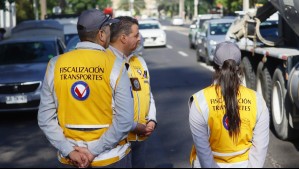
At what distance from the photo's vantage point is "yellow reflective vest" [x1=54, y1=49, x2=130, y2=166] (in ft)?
11.2

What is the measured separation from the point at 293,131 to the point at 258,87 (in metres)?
2.50

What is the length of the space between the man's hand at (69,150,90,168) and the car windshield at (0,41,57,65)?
8.68 metres

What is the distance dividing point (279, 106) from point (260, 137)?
5.48 meters

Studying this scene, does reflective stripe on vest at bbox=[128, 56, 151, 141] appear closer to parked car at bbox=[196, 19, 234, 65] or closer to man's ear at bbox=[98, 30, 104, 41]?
man's ear at bbox=[98, 30, 104, 41]

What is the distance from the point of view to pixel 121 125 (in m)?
3.41

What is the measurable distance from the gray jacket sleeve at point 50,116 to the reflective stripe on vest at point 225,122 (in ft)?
2.89

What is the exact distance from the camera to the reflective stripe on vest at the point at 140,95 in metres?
4.41

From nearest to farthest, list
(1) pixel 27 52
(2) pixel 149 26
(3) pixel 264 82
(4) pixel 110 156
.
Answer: (4) pixel 110 156
(3) pixel 264 82
(1) pixel 27 52
(2) pixel 149 26

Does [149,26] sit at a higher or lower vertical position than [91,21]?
lower

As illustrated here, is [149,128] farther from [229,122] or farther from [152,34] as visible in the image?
[152,34]

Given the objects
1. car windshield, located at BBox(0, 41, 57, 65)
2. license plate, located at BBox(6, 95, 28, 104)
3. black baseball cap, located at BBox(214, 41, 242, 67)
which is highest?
black baseball cap, located at BBox(214, 41, 242, 67)

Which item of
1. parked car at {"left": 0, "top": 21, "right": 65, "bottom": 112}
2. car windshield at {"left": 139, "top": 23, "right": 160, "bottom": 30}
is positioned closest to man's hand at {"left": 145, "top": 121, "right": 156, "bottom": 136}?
parked car at {"left": 0, "top": 21, "right": 65, "bottom": 112}

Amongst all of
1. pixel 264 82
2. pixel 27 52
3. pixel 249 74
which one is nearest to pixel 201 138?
pixel 264 82

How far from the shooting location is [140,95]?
4.46 m
